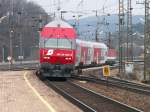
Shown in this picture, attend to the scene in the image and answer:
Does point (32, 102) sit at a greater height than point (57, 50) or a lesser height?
lesser

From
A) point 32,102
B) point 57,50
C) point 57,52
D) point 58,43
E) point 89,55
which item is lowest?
point 32,102

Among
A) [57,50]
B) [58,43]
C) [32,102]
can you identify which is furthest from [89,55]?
[32,102]

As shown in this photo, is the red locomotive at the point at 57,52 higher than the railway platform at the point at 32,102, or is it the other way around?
the red locomotive at the point at 57,52

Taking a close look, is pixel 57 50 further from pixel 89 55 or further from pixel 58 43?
pixel 89 55

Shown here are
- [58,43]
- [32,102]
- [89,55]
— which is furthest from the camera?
[89,55]

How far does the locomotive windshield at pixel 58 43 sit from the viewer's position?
3591 cm

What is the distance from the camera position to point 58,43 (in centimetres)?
3606

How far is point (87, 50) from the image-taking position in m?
53.7

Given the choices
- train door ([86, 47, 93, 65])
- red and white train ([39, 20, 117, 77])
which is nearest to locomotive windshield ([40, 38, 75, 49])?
red and white train ([39, 20, 117, 77])

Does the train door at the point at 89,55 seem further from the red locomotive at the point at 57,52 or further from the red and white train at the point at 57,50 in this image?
the red locomotive at the point at 57,52

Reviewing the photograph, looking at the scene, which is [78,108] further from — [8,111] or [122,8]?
[122,8]

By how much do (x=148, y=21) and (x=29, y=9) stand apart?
58.4 m

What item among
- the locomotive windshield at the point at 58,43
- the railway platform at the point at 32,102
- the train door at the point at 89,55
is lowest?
the railway platform at the point at 32,102

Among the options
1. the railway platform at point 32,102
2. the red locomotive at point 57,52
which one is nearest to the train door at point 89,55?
the red locomotive at point 57,52
